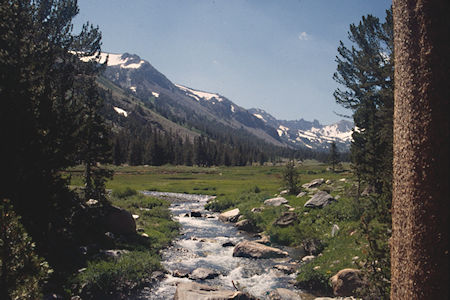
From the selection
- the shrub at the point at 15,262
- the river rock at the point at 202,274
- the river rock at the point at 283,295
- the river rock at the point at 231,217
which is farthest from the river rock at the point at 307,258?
the shrub at the point at 15,262

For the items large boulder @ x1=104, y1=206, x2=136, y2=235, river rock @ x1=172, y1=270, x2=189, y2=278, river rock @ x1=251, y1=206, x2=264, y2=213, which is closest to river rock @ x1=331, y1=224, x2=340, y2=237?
river rock @ x1=172, y1=270, x2=189, y2=278

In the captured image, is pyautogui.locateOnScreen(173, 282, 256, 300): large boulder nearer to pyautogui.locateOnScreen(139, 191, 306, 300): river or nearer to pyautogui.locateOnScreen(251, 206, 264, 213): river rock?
pyautogui.locateOnScreen(139, 191, 306, 300): river

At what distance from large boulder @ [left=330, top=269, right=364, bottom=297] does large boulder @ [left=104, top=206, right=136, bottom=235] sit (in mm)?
14372

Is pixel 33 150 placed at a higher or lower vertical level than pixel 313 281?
higher

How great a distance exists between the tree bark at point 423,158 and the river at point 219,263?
26.7ft

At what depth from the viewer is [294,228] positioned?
78.2 ft

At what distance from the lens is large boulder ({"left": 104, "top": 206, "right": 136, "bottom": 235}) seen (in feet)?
68.2

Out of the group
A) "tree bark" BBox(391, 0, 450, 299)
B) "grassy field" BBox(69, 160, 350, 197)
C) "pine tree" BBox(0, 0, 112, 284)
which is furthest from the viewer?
"grassy field" BBox(69, 160, 350, 197)

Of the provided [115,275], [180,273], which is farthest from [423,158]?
[180,273]

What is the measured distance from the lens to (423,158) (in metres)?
4.92

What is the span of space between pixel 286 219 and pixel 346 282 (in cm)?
1241

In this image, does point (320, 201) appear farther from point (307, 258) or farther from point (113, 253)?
point (113, 253)

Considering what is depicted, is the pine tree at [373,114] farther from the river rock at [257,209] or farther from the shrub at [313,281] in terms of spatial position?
the river rock at [257,209]

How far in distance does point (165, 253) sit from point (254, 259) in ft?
20.6
